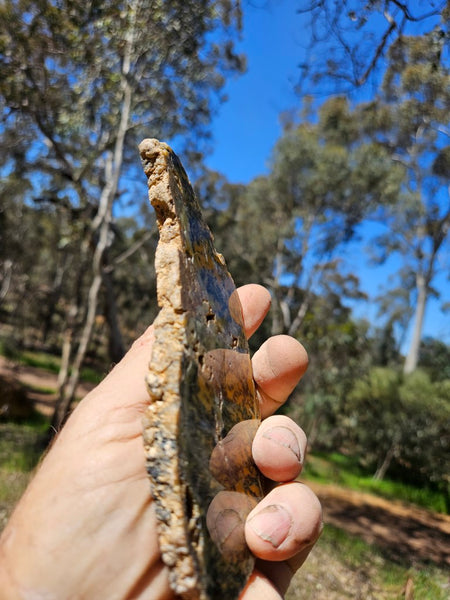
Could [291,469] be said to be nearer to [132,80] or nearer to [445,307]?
[132,80]

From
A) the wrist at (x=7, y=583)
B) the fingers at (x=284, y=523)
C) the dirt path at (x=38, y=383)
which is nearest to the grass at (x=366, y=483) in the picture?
the dirt path at (x=38, y=383)

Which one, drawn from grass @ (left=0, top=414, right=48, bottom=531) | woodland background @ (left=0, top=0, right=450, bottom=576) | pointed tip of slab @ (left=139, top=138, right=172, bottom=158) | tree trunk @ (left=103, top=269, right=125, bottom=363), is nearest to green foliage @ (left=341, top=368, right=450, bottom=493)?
woodland background @ (left=0, top=0, right=450, bottom=576)

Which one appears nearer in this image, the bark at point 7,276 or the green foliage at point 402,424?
the green foliage at point 402,424

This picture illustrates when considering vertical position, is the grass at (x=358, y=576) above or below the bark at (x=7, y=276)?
below

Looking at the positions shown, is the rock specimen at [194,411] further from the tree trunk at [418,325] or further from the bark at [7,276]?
the bark at [7,276]

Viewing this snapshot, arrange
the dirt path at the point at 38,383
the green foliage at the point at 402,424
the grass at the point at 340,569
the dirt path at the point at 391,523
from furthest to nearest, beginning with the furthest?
the dirt path at the point at 38,383 → the green foliage at the point at 402,424 → the dirt path at the point at 391,523 → the grass at the point at 340,569

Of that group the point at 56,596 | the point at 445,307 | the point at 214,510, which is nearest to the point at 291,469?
the point at 214,510

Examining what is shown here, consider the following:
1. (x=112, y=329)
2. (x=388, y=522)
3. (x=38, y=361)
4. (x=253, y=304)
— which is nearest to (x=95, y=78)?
(x=112, y=329)

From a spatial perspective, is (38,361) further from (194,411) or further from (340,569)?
(194,411)
